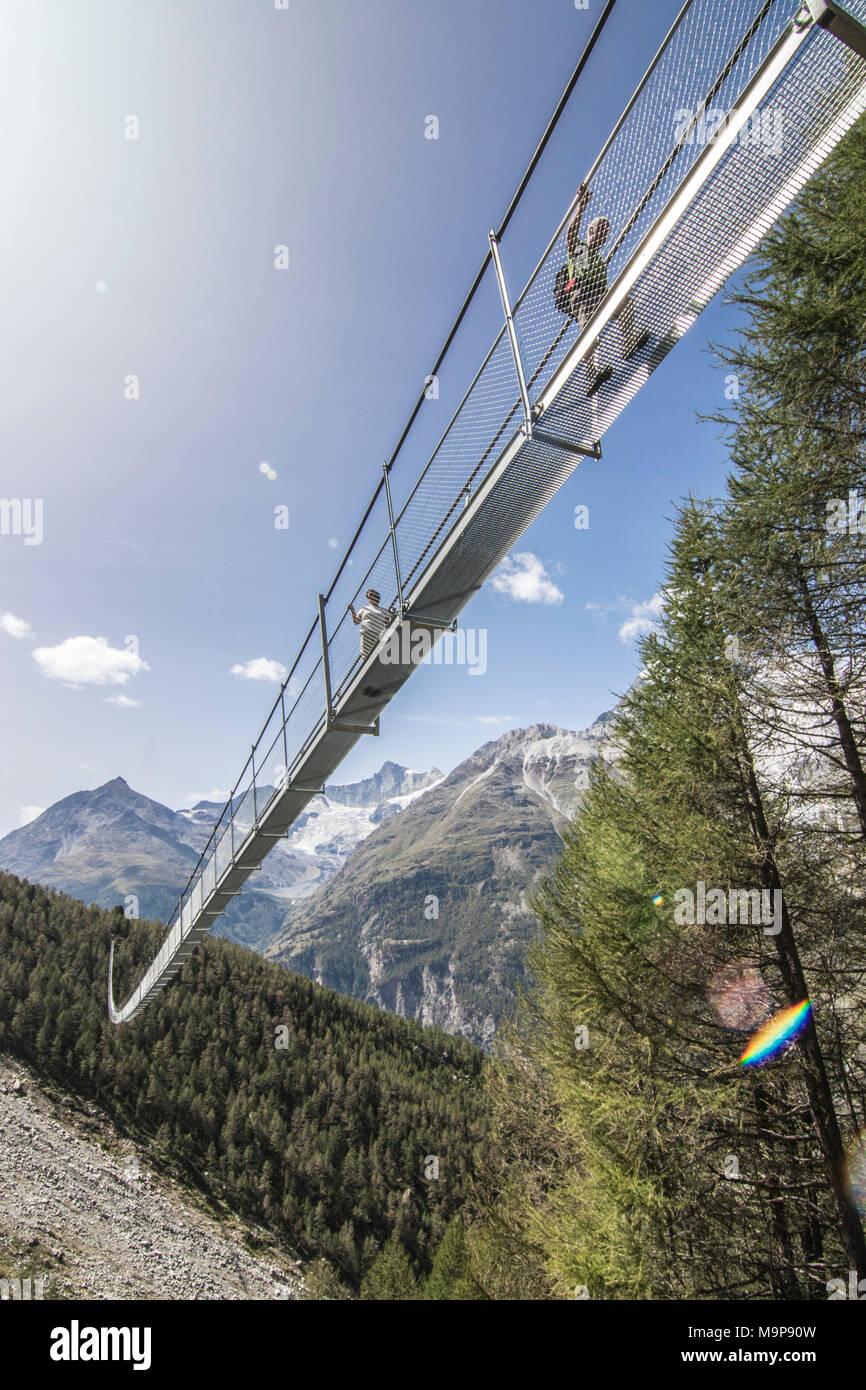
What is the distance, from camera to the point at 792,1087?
1023 cm

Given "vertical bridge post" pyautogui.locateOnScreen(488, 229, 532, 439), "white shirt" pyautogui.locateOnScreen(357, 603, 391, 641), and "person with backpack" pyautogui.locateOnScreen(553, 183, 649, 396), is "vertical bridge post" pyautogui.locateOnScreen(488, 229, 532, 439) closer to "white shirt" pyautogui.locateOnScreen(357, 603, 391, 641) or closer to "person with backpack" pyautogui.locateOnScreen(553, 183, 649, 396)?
"person with backpack" pyautogui.locateOnScreen(553, 183, 649, 396)

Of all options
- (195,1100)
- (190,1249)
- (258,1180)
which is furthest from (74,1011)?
(190,1249)

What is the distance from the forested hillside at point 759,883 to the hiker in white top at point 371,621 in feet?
17.1

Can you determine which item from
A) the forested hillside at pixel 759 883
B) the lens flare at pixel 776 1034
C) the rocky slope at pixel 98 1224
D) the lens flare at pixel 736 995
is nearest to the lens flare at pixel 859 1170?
the forested hillside at pixel 759 883

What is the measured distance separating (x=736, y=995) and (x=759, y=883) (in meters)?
1.98

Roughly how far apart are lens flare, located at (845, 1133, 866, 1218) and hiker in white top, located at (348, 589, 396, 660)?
985 centimetres

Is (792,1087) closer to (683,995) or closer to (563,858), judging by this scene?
(683,995)

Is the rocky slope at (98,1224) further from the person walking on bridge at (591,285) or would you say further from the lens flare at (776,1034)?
the person walking on bridge at (591,285)

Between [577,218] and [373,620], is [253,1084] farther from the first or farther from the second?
[577,218]

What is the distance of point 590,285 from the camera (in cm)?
639

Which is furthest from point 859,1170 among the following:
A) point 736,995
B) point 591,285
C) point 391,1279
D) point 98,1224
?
point 391,1279

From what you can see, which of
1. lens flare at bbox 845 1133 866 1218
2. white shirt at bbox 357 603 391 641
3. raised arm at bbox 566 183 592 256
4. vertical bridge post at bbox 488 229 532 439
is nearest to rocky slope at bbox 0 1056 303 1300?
lens flare at bbox 845 1133 866 1218

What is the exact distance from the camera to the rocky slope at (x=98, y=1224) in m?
29.4
